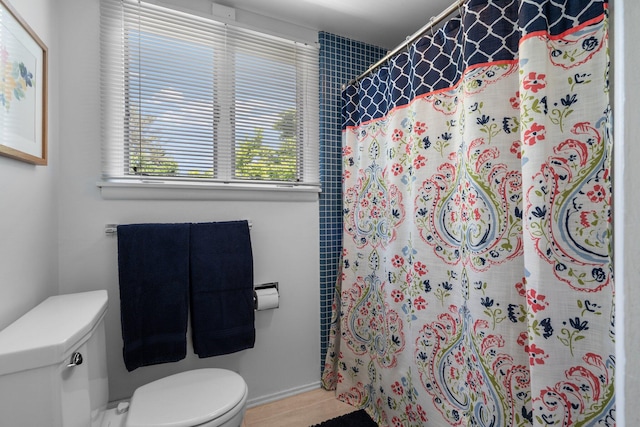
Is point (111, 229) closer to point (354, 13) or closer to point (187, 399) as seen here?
point (187, 399)

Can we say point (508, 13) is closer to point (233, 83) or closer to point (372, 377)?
point (233, 83)

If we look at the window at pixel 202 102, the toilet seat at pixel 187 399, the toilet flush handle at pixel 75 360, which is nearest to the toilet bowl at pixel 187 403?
the toilet seat at pixel 187 399

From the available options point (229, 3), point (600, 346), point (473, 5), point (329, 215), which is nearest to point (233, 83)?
point (229, 3)

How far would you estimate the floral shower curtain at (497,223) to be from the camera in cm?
88

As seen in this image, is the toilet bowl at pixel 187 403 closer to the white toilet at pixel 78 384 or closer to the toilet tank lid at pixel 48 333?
the white toilet at pixel 78 384

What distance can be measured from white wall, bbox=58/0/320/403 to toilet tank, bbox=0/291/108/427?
41cm

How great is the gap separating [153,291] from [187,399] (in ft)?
1.73

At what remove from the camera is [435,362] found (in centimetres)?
135

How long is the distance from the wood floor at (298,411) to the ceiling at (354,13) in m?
2.31

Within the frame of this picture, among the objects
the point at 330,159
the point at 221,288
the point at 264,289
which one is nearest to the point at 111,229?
the point at 221,288

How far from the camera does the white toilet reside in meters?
0.80

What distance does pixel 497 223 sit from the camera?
3.52 feet

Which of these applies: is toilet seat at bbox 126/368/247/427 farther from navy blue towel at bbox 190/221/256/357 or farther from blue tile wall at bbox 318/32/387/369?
blue tile wall at bbox 318/32/387/369

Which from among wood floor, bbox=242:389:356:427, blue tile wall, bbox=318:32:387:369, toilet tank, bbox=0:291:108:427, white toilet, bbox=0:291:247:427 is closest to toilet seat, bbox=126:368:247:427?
white toilet, bbox=0:291:247:427
